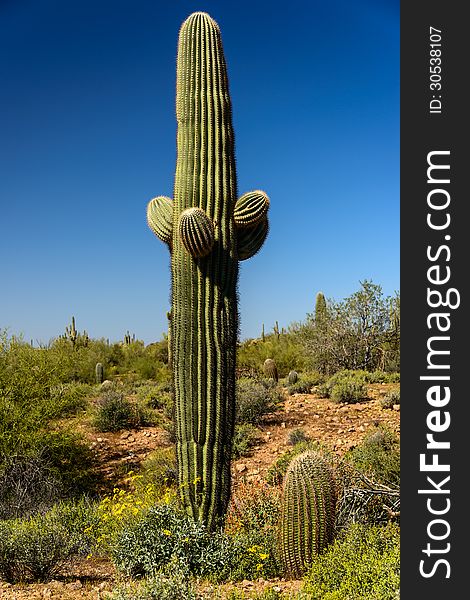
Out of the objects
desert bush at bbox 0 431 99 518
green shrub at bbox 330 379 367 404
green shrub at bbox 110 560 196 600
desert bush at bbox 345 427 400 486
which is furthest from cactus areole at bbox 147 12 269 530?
green shrub at bbox 330 379 367 404

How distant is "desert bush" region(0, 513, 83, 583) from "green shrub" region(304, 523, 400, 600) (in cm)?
238

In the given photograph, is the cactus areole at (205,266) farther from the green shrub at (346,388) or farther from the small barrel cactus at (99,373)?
→ the small barrel cactus at (99,373)

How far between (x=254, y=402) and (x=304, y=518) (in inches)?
306

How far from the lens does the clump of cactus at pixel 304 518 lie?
16.8 feet

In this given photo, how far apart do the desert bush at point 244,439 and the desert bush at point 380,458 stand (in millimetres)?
2387

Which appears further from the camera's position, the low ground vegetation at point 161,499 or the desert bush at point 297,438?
the desert bush at point 297,438

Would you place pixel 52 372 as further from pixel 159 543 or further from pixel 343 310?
pixel 343 310

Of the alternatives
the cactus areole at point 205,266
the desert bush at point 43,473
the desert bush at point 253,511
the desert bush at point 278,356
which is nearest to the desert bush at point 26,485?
the desert bush at point 43,473

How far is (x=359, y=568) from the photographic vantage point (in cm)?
430

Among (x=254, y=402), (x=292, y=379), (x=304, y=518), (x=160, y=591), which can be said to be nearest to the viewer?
(x=160, y=591)

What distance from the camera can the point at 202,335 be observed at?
594 centimetres

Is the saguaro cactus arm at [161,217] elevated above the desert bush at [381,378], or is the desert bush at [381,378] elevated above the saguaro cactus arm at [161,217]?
the saguaro cactus arm at [161,217]

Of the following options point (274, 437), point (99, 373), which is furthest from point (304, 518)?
point (99, 373)

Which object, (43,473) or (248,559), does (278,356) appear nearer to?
(43,473)
